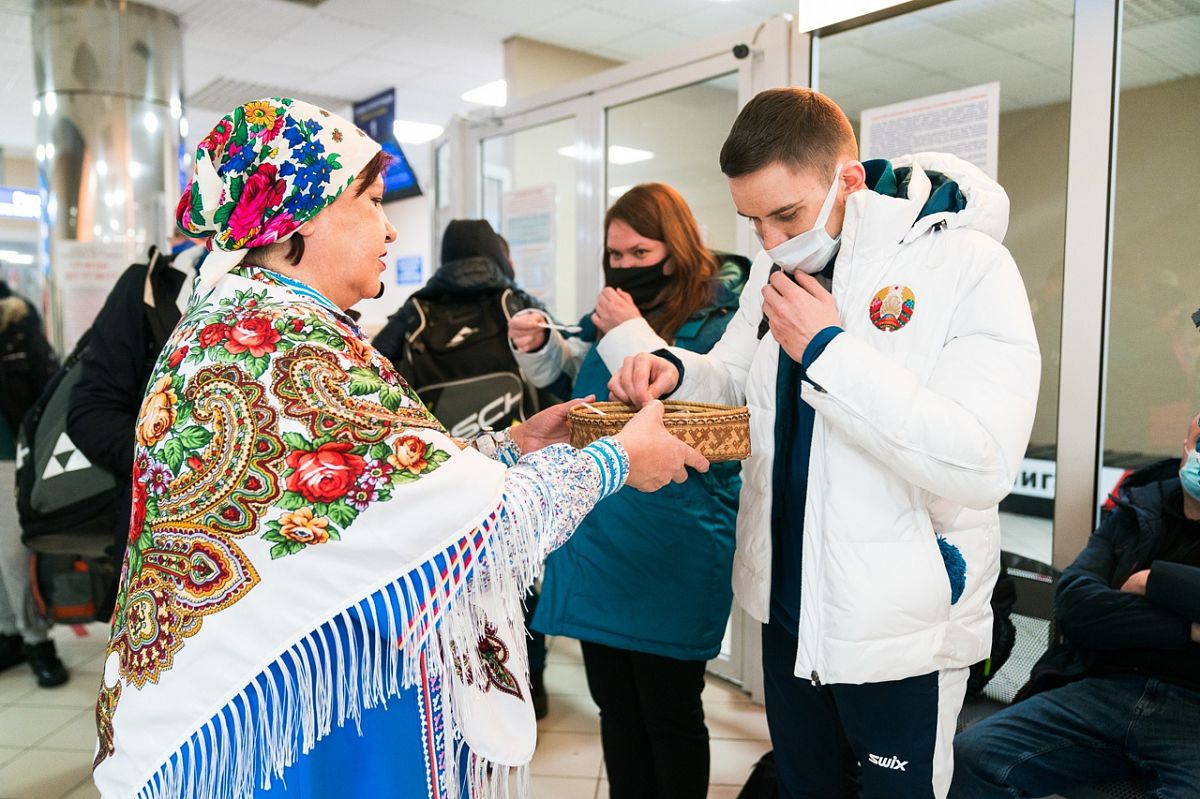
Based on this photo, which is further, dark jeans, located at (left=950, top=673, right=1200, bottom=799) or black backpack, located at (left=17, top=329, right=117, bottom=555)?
black backpack, located at (left=17, top=329, right=117, bottom=555)

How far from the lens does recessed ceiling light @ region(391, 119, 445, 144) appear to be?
28.9 ft

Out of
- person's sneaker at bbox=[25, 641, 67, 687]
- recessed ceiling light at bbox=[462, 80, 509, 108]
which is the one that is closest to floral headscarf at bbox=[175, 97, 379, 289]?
person's sneaker at bbox=[25, 641, 67, 687]

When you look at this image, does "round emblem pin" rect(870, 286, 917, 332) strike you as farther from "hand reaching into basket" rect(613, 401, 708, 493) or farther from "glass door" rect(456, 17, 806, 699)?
"glass door" rect(456, 17, 806, 699)

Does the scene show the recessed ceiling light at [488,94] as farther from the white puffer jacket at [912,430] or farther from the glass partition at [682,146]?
the white puffer jacket at [912,430]

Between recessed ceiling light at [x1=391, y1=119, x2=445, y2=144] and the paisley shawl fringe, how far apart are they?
8225mm

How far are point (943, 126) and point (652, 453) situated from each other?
68.0 inches

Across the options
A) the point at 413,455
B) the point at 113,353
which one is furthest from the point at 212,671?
the point at 113,353

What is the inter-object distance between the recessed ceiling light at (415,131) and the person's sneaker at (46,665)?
6382 mm

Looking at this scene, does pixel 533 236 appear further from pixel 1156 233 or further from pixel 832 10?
pixel 1156 233

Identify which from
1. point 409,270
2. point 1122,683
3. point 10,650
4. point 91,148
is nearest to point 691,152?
point 1122,683

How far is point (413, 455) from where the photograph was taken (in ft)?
3.34

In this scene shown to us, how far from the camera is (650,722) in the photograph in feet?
6.16

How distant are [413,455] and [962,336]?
786 millimetres

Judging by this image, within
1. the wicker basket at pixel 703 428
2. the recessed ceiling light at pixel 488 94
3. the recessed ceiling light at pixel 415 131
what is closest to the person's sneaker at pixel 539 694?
the wicker basket at pixel 703 428
